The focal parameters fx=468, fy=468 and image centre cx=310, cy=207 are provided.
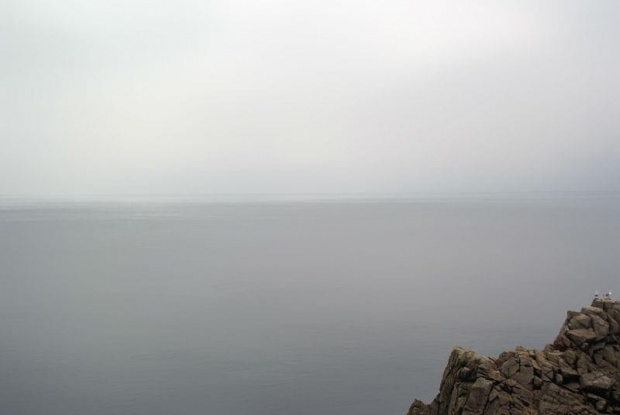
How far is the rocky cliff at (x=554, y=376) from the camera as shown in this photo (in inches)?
643

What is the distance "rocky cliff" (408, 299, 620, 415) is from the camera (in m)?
16.3

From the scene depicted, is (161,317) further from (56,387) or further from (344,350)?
(344,350)

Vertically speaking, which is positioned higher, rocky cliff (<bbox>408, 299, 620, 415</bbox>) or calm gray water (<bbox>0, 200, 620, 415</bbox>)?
rocky cliff (<bbox>408, 299, 620, 415</bbox>)

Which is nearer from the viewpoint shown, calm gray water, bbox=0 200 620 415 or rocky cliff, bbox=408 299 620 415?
rocky cliff, bbox=408 299 620 415

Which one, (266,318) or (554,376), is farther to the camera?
(266,318)

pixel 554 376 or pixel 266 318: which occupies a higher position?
pixel 554 376

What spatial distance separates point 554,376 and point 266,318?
4734cm

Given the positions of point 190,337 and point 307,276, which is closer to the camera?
point 190,337

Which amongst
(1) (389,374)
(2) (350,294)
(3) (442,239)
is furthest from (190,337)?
(3) (442,239)

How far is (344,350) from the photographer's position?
1897 inches

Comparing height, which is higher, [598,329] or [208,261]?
[598,329]

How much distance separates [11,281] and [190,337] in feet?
169

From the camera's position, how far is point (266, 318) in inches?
2410

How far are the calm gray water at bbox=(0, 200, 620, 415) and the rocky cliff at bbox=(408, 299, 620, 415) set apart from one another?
2125 centimetres
